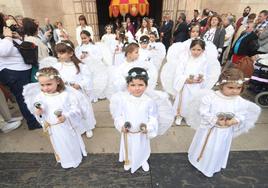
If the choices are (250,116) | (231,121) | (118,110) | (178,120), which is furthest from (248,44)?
(118,110)

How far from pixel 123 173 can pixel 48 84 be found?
1.58 metres

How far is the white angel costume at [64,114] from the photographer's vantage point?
2.28m

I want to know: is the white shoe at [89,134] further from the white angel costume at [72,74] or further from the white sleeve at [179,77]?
the white sleeve at [179,77]

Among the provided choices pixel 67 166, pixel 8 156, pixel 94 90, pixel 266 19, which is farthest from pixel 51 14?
pixel 266 19

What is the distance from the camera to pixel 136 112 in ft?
7.12

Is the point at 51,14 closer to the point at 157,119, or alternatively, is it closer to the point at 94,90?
the point at 94,90

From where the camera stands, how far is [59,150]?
99.3 inches

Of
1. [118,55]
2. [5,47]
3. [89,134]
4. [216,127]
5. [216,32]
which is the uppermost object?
[216,32]

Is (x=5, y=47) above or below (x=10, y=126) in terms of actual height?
above

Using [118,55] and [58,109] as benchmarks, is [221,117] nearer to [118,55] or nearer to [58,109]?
[58,109]

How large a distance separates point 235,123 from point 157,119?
91 centimetres

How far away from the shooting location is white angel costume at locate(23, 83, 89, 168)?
2.28 m

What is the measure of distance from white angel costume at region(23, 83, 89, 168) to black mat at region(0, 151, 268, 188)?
10.0 inches

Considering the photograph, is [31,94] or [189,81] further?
[189,81]
